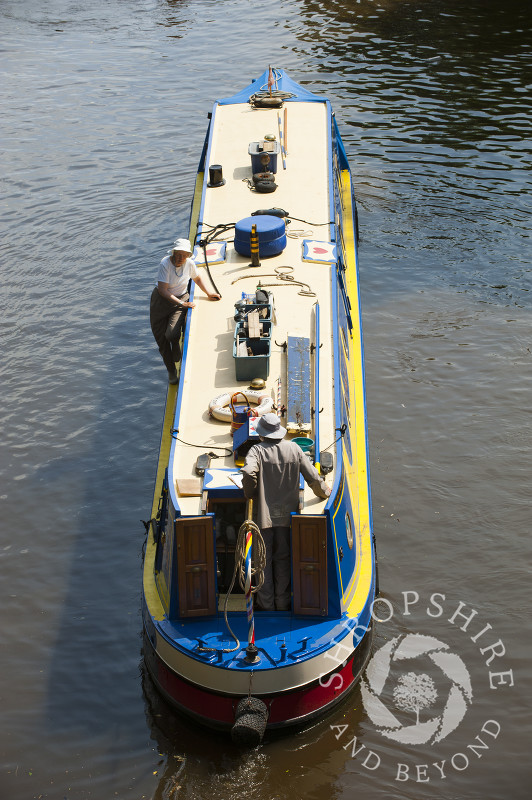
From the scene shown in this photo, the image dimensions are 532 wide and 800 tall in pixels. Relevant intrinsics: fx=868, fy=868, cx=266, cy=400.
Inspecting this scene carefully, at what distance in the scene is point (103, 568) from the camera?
10617 mm

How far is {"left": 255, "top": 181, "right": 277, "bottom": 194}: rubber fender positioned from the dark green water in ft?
10.3

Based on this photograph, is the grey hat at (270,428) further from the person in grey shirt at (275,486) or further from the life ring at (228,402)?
the life ring at (228,402)

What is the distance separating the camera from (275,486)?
7.98m

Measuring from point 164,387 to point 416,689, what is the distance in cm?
666

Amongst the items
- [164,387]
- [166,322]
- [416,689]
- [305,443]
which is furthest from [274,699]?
[164,387]

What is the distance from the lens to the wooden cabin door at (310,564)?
796cm

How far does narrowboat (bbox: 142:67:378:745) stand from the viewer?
7.76m

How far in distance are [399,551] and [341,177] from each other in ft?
29.6

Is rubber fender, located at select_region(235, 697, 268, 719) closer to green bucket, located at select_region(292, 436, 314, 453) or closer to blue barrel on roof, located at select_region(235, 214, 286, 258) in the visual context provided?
green bucket, located at select_region(292, 436, 314, 453)

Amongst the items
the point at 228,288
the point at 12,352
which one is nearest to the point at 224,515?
the point at 228,288

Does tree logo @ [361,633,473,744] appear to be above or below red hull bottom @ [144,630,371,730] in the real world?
below

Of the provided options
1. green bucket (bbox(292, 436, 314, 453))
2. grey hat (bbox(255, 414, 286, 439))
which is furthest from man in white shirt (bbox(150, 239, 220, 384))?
grey hat (bbox(255, 414, 286, 439))

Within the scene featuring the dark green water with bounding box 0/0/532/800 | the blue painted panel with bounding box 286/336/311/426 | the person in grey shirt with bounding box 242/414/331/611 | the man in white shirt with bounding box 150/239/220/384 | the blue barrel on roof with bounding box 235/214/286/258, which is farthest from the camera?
the blue barrel on roof with bounding box 235/214/286/258

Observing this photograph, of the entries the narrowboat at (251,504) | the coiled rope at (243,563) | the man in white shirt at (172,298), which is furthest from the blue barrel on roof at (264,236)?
the coiled rope at (243,563)
